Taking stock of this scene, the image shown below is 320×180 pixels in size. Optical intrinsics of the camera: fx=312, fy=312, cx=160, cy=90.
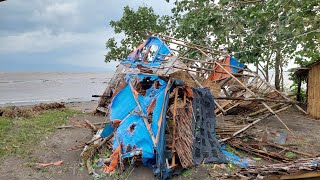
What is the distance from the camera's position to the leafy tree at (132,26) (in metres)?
20.7

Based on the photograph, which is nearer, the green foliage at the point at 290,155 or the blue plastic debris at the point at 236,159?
the blue plastic debris at the point at 236,159

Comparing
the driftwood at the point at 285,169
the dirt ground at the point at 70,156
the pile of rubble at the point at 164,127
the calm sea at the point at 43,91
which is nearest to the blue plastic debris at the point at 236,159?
the pile of rubble at the point at 164,127

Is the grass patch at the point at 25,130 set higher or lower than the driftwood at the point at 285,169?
lower

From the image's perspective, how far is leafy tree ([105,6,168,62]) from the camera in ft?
67.9

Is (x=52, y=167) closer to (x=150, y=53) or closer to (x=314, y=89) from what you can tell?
(x=150, y=53)

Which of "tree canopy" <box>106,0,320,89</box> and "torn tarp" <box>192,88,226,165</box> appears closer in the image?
"tree canopy" <box>106,0,320,89</box>

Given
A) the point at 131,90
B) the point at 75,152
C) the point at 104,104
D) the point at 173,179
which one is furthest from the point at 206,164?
the point at 104,104

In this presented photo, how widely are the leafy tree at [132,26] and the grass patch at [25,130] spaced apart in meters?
7.57

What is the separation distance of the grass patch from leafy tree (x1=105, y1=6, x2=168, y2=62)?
24.8 feet

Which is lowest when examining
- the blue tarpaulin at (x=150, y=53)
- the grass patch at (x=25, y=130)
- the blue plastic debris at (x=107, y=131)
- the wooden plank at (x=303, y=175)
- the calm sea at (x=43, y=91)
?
the calm sea at (x=43, y=91)

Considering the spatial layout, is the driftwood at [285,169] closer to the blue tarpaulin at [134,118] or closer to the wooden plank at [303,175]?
the wooden plank at [303,175]

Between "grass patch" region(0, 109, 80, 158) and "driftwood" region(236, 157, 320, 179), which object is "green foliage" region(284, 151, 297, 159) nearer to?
"driftwood" region(236, 157, 320, 179)

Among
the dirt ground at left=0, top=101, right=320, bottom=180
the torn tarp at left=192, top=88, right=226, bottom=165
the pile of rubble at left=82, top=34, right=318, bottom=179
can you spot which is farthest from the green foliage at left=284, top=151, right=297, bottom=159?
the torn tarp at left=192, top=88, right=226, bottom=165

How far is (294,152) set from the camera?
9.22 m
